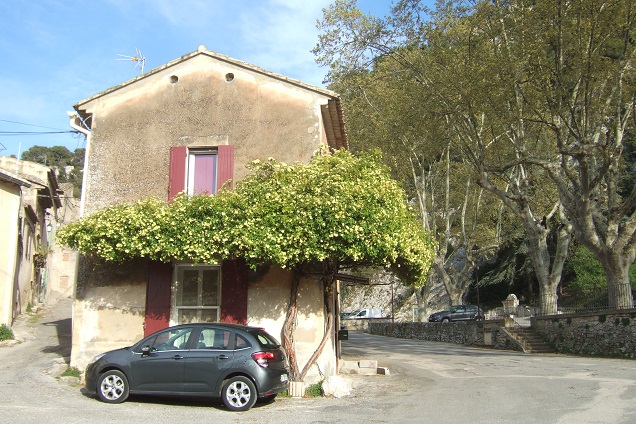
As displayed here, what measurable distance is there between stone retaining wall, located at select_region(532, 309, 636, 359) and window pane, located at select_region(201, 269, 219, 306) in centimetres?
1431

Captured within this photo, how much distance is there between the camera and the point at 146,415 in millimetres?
8602

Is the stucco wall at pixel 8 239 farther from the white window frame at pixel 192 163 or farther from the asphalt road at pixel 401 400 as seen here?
the white window frame at pixel 192 163

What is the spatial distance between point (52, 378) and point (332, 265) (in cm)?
629

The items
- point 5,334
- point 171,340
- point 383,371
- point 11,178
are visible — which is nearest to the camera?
point 171,340

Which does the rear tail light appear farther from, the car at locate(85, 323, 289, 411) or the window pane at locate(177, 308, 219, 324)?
the window pane at locate(177, 308, 219, 324)

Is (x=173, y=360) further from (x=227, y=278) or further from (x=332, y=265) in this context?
(x=332, y=265)

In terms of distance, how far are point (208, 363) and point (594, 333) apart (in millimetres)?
16353

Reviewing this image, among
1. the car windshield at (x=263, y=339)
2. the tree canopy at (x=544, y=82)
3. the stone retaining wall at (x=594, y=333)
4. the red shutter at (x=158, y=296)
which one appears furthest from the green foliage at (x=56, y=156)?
the car windshield at (x=263, y=339)

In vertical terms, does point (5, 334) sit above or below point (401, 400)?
above

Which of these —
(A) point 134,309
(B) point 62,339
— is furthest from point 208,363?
(B) point 62,339

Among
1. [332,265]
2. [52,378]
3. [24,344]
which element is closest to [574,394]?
[332,265]

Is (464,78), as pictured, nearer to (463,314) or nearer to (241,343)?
(241,343)

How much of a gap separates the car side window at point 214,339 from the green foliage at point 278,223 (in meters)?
1.55

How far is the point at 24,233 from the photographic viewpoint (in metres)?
23.2
